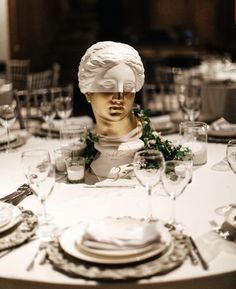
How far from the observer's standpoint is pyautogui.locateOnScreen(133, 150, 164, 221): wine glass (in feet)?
5.09

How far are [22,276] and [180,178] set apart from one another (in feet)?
1.77

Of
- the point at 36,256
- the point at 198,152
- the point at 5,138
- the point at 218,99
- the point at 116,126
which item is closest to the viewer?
the point at 36,256

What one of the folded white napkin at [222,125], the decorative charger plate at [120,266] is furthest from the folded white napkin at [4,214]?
the folded white napkin at [222,125]

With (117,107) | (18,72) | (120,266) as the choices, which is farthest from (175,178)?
(18,72)

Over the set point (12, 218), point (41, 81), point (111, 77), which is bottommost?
point (41, 81)

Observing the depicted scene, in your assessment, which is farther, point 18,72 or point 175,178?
point 18,72

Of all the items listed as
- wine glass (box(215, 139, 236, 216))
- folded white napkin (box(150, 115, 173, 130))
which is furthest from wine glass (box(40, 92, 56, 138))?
wine glass (box(215, 139, 236, 216))

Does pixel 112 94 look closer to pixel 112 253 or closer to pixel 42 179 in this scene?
pixel 42 179

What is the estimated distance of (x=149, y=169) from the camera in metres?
1.55

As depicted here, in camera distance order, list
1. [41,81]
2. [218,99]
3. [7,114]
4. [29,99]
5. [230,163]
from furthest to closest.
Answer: [41,81] → [29,99] → [218,99] → [7,114] → [230,163]

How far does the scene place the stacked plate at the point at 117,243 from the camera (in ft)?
4.28

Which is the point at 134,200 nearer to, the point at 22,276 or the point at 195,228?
the point at 195,228

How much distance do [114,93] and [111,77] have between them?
7cm

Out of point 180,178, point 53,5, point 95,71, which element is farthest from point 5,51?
point 180,178
